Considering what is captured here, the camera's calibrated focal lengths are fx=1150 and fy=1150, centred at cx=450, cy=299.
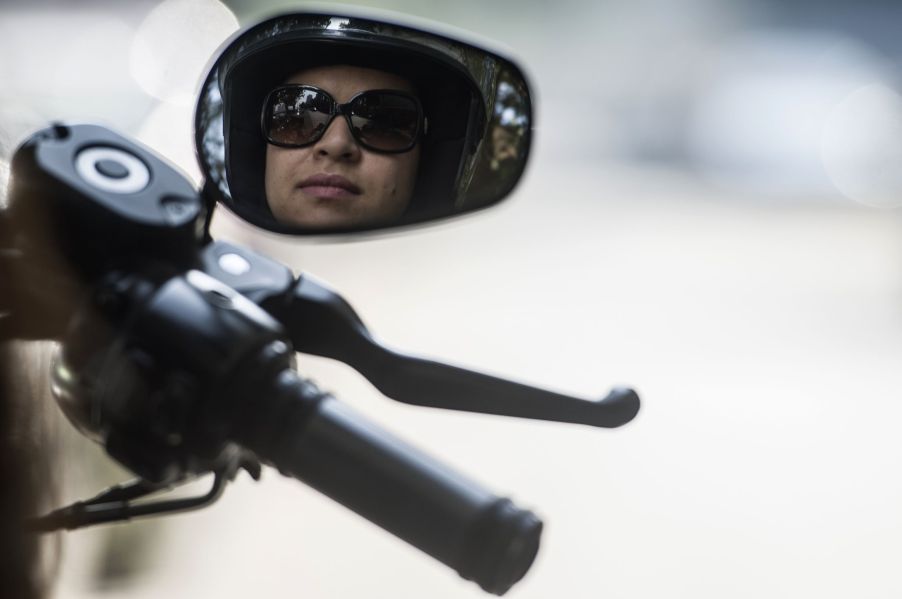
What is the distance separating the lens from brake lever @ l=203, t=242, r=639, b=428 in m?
0.83

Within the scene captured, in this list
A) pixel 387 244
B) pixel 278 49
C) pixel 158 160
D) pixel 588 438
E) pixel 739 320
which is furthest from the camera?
pixel 387 244

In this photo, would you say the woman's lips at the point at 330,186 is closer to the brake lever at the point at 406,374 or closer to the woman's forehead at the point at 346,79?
the woman's forehead at the point at 346,79

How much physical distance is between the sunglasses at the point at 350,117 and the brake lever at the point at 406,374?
0.23m

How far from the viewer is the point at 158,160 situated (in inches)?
29.9

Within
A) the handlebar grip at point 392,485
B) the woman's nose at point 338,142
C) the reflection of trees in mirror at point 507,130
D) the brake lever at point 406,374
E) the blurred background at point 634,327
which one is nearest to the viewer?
the handlebar grip at point 392,485

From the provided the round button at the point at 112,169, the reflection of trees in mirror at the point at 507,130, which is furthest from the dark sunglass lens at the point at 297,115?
the round button at the point at 112,169

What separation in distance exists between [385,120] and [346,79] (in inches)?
2.3

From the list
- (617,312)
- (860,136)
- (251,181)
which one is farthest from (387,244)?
(860,136)

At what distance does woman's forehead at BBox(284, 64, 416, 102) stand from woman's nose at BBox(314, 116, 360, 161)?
0.03 m

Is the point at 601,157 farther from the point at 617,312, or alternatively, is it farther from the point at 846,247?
the point at 617,312

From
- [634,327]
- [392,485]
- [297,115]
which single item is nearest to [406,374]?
[392,485]

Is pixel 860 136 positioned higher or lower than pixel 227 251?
higher

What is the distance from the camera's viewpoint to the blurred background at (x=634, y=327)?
8.56 feet

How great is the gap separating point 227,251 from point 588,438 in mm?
4048
